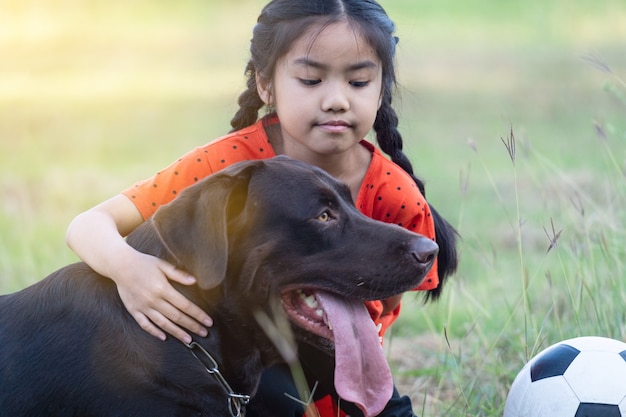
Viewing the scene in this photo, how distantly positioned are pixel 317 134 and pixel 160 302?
1064 mm

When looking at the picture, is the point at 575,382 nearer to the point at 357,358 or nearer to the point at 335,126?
the point at 357,358

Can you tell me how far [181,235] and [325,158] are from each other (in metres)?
1.13

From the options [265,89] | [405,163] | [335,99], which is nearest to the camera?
[335,99]

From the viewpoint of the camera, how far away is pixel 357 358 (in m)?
3.62

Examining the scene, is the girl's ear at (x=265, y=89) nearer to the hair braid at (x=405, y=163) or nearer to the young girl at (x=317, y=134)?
the young girl at (x=317, y=134)

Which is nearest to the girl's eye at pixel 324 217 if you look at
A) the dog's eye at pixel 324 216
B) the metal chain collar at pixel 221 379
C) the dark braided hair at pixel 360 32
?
the dog's eye at pixel 324 216

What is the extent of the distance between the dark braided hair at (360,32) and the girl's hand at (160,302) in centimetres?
123

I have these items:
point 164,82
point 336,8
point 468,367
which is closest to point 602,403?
point 468,367

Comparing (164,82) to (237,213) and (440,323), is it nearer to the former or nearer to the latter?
(440,323)

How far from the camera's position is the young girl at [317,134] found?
4250mm

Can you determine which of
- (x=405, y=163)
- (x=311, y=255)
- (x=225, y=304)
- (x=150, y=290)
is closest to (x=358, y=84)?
(x=405, y=163)

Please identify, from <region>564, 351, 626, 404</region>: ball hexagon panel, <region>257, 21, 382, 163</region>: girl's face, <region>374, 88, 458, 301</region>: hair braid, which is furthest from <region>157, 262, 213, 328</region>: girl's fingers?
<region>374, 88, 458, 301</region>: hair braid

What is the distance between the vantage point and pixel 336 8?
4.42 meters

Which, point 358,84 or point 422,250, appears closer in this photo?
point 422,250
